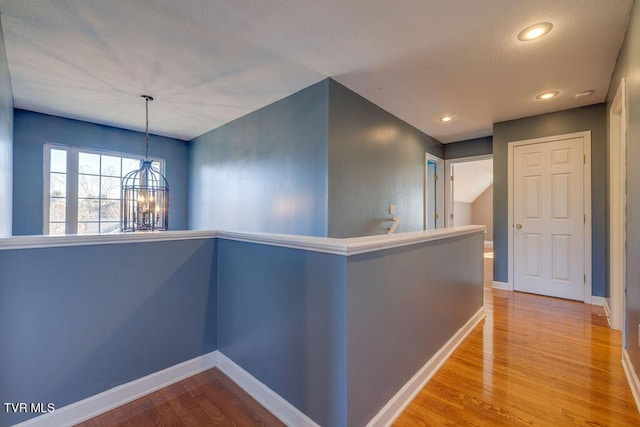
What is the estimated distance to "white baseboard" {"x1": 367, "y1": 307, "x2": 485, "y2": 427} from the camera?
1.46 m

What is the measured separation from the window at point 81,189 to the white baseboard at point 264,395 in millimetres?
3657

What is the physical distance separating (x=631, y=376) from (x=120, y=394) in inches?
125

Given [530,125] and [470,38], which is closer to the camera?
[470,38]

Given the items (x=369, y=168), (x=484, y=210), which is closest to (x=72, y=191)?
(x=369, y=168)

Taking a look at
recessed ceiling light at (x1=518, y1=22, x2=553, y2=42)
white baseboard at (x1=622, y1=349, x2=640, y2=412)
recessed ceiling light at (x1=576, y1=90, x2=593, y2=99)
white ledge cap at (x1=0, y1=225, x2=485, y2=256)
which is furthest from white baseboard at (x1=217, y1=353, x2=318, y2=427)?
recessed ceiling light at (x1=576, y1=90, x2=593, y2=99)

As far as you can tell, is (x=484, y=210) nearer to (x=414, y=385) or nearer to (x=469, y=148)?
(x=469, y=148)

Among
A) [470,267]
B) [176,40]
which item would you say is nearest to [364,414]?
[470,267]

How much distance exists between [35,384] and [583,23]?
13.1ft

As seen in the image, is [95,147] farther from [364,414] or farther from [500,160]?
[500,160]

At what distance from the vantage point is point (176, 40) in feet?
7.27

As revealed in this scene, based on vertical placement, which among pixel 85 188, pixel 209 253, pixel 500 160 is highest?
pixel 500 160

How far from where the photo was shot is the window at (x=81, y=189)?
154 inches

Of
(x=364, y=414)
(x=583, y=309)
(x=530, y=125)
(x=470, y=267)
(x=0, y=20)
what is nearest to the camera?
(x=364, y=414)

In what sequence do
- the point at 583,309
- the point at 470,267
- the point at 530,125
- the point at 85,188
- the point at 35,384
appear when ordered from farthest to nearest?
the point at 85,188 → the point at 530,125 → the point at 583,309 → the point at 470,267 → the point at 35,384
